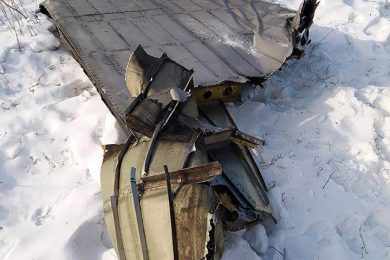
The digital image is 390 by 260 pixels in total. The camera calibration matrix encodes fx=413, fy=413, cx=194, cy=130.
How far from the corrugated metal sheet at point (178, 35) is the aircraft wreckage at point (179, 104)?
10 mm

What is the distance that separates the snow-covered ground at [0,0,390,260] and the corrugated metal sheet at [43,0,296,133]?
390 mm

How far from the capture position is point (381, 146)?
3535mm

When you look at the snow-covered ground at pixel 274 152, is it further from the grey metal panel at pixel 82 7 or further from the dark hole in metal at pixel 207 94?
the grey metal panel at pixel 82 7

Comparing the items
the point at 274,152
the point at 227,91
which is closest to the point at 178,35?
the point at 227,91

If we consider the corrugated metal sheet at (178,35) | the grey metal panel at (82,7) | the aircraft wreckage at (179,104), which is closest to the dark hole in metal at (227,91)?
the aircraft wreckage at (179,104)

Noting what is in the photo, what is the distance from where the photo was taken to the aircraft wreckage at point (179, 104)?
82.4 inches

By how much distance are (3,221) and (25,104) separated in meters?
1.46

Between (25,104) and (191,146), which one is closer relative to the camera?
(191,146)

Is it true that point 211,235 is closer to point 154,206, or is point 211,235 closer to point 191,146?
point 154,206

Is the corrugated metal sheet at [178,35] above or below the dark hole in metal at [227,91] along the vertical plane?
above

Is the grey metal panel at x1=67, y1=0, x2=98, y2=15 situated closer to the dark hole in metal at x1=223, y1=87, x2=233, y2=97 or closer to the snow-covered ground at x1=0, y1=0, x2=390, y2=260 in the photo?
the snow-covered ground at x1=0, y1=0, x2=390, y2=260

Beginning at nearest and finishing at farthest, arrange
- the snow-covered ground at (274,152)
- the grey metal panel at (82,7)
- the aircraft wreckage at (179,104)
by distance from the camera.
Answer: the aircraft wreckage at (179,104), the snow-covered ground at (274,152), the grey metal panel at (82,7)

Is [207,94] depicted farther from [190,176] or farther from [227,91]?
[190,176]

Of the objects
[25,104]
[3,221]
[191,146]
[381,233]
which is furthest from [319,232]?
[25,104]
